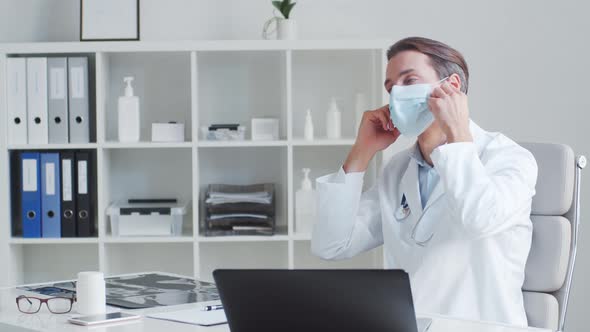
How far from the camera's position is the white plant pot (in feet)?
11.0

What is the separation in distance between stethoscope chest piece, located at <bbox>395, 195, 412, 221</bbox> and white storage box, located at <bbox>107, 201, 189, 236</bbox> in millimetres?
1389

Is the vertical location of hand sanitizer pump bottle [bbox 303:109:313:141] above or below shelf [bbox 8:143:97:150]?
above


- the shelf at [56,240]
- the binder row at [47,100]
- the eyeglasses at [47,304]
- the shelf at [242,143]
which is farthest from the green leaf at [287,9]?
the eyeglasses at [47,304]

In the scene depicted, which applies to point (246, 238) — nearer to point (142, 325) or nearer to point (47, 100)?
point (47, 100)

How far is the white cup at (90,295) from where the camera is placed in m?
1.71

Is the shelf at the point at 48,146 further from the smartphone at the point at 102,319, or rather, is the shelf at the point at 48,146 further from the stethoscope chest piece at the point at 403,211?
the smartphone at the point at 102,319

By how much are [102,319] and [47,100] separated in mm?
1873

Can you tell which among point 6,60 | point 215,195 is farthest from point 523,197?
point 6,60

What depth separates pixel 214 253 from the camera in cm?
361

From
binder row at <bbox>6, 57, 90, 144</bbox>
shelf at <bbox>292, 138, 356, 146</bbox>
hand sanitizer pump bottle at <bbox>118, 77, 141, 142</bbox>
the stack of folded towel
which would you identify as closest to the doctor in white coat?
shelf at <bbox>292, 138, 356, 146</bbox>

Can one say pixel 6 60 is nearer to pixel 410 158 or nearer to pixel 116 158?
pixel 116 158

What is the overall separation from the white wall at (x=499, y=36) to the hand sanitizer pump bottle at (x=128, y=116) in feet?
1.31

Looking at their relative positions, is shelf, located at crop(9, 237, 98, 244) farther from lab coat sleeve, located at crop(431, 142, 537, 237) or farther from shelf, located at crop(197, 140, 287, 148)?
lab coat sleeve, located at crop(431, 142, 537, 237)

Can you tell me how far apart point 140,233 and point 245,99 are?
70cm
